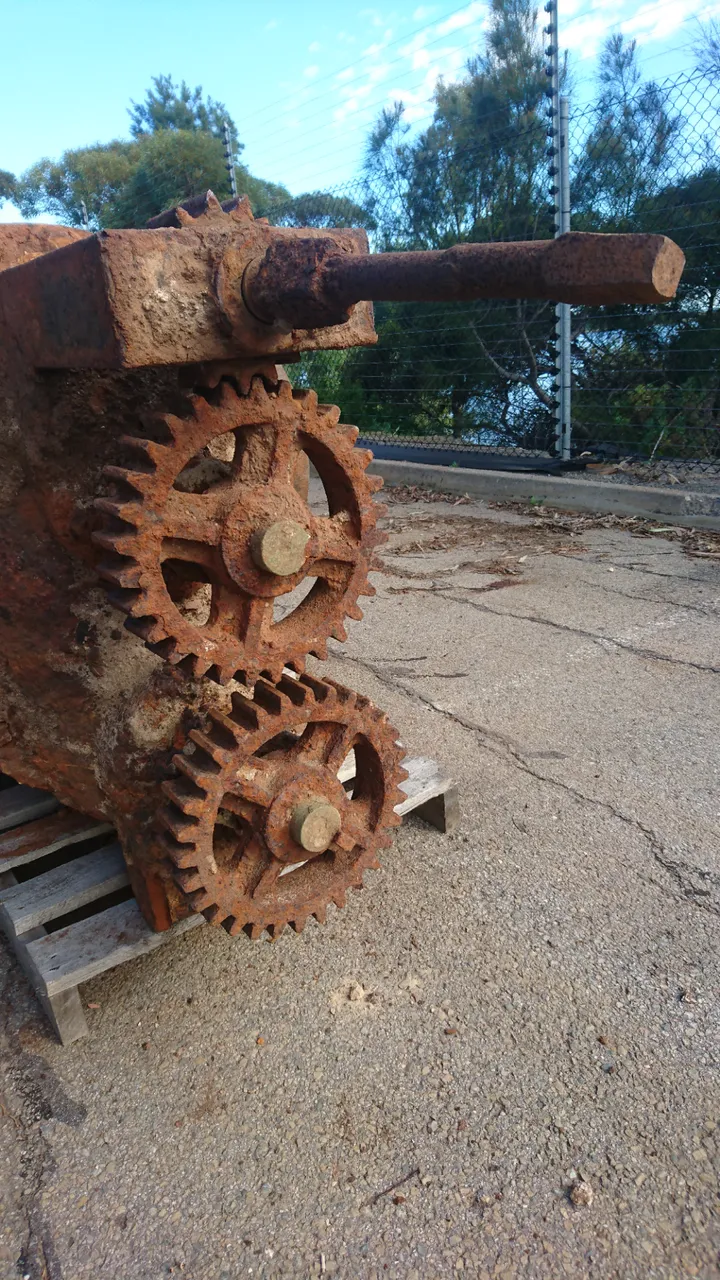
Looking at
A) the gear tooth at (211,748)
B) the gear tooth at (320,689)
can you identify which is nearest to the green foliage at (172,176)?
the gear tooth at (320,689)

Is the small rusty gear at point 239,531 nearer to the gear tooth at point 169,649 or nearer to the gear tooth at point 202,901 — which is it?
the gear tooth at point 169,649

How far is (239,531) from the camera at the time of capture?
1.52 meters

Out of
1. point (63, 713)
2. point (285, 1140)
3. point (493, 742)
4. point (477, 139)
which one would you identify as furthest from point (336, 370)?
point (285, 1140)

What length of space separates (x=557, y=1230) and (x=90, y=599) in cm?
140

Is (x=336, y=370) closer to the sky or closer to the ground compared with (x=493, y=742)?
closer to the sky

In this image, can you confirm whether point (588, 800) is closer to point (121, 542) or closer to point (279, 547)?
point (279, 547)

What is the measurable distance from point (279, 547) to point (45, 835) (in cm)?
109

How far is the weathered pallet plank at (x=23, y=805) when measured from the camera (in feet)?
7.23

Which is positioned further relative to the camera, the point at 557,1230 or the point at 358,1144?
the point at 358,1144

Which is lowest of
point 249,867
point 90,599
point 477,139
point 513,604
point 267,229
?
point 513,604

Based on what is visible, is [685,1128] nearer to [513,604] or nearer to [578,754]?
[578,754]

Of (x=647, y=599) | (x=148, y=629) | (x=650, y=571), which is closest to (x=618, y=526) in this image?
(x=650, y=571)

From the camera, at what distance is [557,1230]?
1.39 meters

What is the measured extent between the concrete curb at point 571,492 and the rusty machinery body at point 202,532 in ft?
13.2
